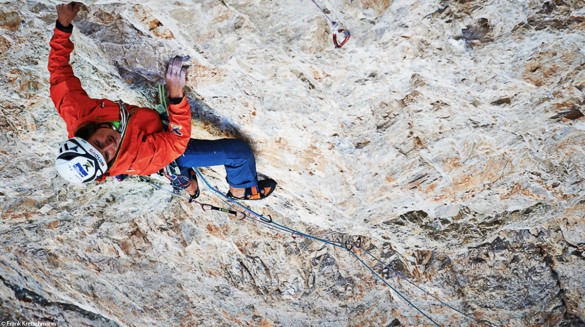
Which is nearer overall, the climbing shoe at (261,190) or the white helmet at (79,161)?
the white helmet at (79,161)

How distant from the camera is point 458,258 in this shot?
189 inches

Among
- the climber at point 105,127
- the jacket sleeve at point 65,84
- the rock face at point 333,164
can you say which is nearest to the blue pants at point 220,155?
the rock face at point 333,164

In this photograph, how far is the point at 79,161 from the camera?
2648mm

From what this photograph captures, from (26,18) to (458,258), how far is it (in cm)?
466

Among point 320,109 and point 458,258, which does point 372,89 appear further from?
point 458,258

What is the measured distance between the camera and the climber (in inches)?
107

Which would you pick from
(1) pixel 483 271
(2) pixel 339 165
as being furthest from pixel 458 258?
(2) pixel 339 165

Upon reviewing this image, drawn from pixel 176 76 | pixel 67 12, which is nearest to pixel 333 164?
pixel 176 76

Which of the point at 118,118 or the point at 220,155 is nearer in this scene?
the point at 118,118

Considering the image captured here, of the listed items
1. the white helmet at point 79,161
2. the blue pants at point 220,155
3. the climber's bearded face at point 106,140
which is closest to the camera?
the white helmet at point 79,161

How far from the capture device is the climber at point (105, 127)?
107 inches

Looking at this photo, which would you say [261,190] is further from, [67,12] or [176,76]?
[67,12]

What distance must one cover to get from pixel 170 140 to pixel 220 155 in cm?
53

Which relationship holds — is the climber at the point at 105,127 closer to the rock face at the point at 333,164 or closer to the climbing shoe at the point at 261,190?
the rock face at the point at 333,164
